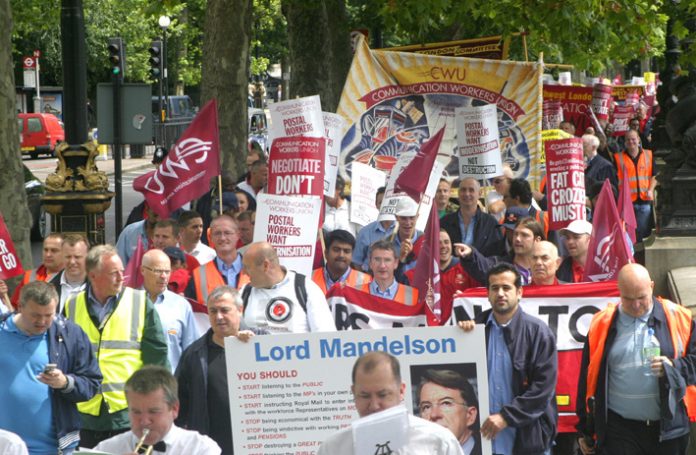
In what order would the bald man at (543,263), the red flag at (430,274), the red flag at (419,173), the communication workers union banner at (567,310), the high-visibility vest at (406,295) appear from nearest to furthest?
the communication workers union banner at (567,310) < the bald man at (543,263) < the red flag at (430,274) < the high-visibility vest at (406,295) < the red flag at (419,173)

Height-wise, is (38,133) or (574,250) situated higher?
(574,250)

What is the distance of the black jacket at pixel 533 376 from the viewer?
8.00m

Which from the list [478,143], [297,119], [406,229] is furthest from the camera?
[478,143]

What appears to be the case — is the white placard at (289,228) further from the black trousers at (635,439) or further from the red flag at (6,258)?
the black trousers at (635,439)

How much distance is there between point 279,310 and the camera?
8.53m

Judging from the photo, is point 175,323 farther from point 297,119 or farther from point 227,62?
point 227,62

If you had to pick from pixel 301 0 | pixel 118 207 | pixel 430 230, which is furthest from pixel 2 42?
pixel 301 0

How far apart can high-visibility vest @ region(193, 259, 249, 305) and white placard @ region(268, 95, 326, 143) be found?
2.60 m

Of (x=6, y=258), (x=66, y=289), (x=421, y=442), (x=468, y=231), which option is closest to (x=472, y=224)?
(x=468, y=231)

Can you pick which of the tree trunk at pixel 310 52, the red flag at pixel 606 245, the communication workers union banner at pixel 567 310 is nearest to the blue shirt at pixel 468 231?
the red flag at pixel 606 245

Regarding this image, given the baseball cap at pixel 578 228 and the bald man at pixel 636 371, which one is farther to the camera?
the baseball cap at pixel 578 228

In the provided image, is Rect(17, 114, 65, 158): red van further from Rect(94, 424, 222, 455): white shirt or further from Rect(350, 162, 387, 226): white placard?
Rect(94, 424, 222, 455): white shirt

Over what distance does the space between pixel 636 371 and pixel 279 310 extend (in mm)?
1990

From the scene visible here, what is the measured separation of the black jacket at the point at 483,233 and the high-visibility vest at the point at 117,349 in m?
4.08
